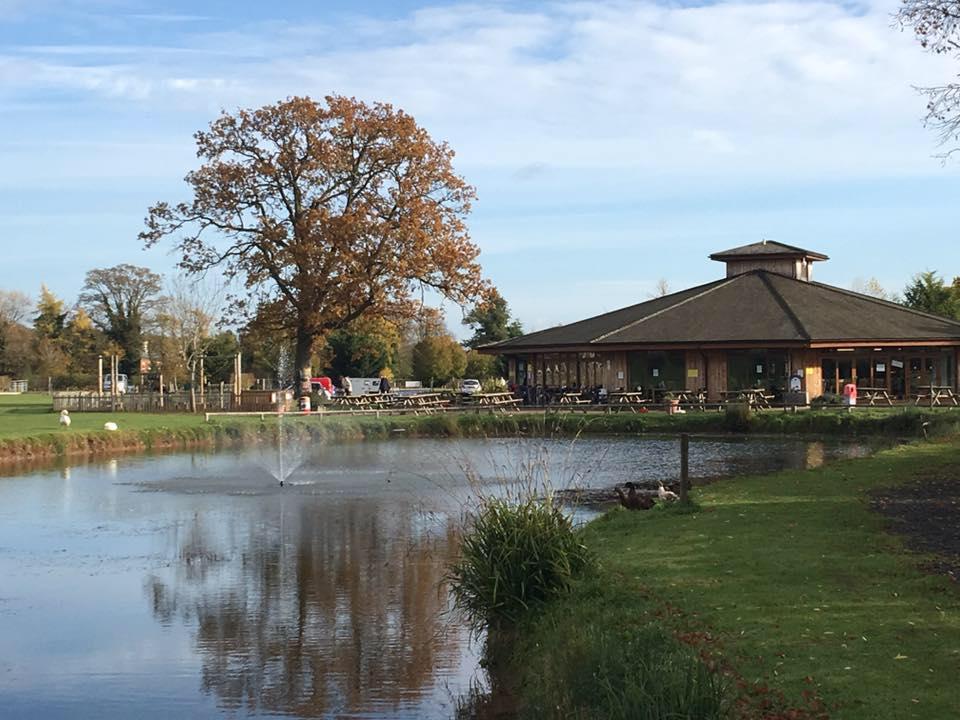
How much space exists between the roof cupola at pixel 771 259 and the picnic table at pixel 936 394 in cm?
1012

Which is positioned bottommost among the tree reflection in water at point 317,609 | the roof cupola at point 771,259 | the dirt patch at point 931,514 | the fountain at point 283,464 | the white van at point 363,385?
the tree reflection in water at point 317,609

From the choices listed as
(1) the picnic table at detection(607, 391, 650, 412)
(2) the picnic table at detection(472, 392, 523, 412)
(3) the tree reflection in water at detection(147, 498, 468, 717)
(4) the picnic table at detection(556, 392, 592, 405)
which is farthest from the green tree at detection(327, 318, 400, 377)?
(3) the tree reflection in water at detection(147, 498, 468, 717)

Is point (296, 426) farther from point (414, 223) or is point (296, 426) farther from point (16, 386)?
point (16, 386)

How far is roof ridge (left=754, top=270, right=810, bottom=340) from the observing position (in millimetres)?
42750

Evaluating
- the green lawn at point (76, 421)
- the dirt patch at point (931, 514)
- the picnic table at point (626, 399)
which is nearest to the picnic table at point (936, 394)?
the picnic table at point (626, 399)

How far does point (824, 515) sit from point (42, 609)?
29.1 ft

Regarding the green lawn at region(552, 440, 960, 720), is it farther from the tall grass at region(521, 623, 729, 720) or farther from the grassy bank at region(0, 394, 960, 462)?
the grassy bank at region(0, 394, 960, 462)

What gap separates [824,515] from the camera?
43.2ft

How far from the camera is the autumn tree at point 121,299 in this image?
76312 millimetres

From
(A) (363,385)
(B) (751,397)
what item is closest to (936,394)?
(B) (751,397)

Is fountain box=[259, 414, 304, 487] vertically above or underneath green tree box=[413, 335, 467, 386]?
underneath

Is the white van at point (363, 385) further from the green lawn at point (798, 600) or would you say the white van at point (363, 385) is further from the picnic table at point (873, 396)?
the green lawn at point (798, 600)

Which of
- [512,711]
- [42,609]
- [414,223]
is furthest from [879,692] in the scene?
[414,223]

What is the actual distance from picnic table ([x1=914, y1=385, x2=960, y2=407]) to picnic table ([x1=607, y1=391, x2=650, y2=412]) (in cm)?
987
